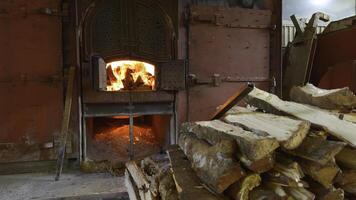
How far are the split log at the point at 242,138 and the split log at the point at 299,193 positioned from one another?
185 millimetres

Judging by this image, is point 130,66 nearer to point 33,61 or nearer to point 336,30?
point 33,61

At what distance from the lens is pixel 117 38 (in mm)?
3260

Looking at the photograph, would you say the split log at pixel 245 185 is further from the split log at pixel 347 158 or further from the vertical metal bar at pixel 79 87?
the vertical metal bar at pixel 79 87

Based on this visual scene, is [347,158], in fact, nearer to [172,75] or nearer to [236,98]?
[236,98]

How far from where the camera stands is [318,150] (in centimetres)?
116

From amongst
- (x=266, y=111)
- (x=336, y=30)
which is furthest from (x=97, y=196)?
(x=336, y=30)

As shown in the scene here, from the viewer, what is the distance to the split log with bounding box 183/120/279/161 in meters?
1.07

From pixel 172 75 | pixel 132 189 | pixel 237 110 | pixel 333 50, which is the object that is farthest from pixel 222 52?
pixel 132 189

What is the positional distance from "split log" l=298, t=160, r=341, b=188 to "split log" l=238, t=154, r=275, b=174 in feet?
0.53

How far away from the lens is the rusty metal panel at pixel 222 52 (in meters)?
3.56

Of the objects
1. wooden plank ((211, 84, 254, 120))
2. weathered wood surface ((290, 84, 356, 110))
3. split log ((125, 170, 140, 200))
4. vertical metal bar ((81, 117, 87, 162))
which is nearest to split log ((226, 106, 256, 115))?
wooden plank ((211, 84, 254, 120))

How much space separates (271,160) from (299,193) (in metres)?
0.17

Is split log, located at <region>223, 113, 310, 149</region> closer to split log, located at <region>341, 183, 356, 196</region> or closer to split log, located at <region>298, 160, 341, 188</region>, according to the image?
split log, located at <region>298, 160, 341, 188</region>

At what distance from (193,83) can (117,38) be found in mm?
1007
